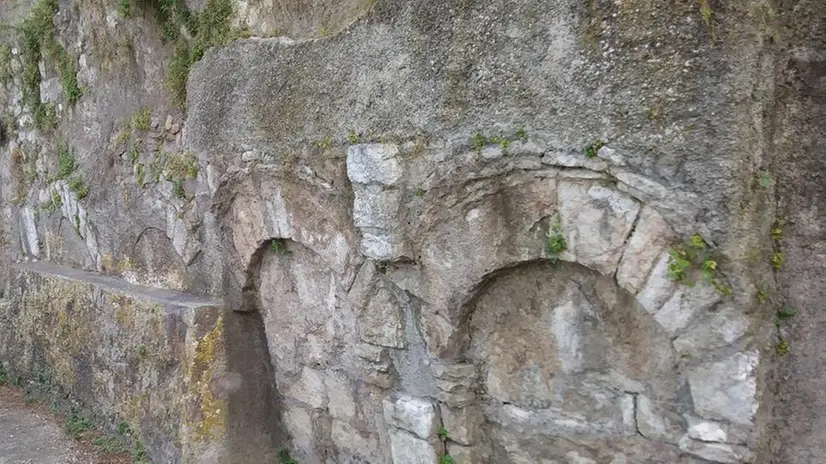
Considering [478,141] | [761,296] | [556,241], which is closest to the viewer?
[761,296]

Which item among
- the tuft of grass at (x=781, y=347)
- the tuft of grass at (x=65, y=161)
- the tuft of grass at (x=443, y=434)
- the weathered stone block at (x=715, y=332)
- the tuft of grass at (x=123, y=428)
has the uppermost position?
the tuft of grass at (x=65, y=161)

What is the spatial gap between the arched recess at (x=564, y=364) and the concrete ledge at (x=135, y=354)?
149 cm

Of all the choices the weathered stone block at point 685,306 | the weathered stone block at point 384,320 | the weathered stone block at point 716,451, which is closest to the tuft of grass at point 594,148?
the weathered stone block at point 685,306

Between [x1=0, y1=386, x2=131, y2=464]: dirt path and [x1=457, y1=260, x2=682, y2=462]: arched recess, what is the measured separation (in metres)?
2.35

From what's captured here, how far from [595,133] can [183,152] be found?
2.49 metres

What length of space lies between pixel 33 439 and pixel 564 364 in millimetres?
3459

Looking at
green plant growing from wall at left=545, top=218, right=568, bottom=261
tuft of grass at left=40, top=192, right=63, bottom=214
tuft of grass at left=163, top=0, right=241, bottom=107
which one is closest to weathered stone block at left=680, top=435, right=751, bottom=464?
green plant growing from wall at left=545, top=218, right=568, bottom=261

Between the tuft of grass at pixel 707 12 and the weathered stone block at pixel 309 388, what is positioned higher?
the tuft of grass at pixel 707 12

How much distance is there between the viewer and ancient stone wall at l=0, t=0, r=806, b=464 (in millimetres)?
1980

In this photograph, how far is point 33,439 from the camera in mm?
4305

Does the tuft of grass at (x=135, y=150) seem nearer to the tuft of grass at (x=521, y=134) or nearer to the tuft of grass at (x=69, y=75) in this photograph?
the tuft of grass at (x=69, y=75)

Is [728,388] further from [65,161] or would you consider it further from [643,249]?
[65,161]

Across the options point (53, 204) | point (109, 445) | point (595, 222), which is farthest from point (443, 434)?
point (53, 204)

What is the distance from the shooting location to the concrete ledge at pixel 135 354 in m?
3.49
